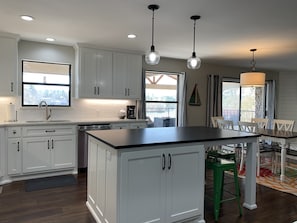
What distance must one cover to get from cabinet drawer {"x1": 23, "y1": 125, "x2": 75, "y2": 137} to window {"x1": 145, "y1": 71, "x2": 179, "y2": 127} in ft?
6.83

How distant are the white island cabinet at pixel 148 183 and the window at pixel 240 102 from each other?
16.0 feet

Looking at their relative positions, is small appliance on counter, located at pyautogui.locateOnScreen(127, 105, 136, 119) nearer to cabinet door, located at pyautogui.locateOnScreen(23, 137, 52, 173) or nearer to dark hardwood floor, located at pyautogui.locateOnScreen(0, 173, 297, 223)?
cabinet door, located at pyautogui.locateOnScreen(23, 137, 52, 173)

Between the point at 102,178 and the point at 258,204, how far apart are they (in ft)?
7.16

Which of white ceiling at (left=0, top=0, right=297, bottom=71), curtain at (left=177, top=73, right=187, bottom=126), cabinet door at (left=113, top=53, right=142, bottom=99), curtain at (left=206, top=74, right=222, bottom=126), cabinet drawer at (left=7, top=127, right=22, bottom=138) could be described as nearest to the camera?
white ceiling at (left=0, top=0, right=297, bottom=71)

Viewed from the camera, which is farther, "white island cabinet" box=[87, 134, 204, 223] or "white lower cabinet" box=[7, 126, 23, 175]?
"white lower cabinet" box=[7, 126, 23, 175]

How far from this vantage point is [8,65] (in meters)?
4.05

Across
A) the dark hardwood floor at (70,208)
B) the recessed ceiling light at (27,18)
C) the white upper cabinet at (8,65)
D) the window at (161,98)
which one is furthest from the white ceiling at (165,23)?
the dark hardwood floor at (70,208)

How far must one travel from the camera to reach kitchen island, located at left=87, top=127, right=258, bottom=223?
2164 mm

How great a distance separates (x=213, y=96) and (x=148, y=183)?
4788 mm

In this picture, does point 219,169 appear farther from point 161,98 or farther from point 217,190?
point 161,98

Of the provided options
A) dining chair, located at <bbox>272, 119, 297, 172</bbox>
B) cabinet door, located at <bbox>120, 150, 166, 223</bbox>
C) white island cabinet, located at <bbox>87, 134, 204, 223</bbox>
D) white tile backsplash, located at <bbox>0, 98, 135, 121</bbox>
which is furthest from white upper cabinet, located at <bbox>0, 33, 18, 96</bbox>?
dining chair, located at <bbox>272, 119, 297, 172</bbox>

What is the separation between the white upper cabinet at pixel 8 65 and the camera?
13.1 ft

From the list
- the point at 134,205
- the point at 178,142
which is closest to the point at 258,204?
the point at 178,142

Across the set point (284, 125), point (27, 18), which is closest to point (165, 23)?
point (27, 18)
